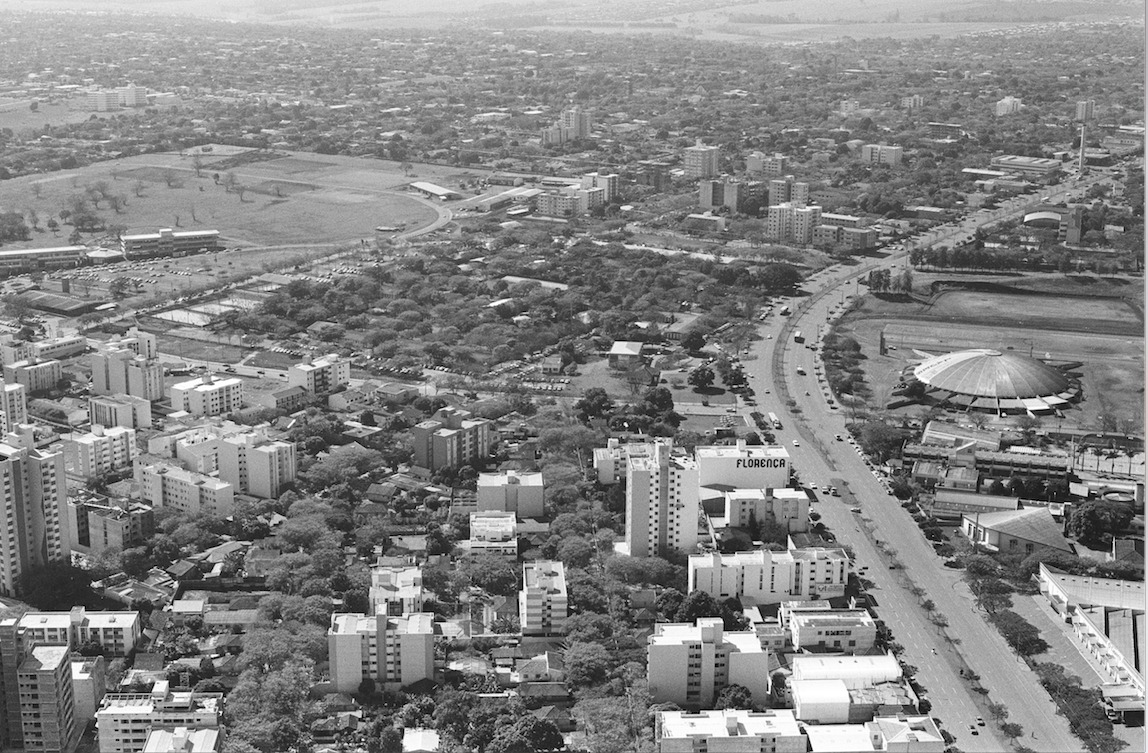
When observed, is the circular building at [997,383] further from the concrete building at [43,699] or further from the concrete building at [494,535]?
the concrete building at [43,699]

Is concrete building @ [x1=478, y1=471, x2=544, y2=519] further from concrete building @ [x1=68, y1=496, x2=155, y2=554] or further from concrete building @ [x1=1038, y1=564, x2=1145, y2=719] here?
concrete building @ [x1=1038, y1=564, x2=1145, y2=719]

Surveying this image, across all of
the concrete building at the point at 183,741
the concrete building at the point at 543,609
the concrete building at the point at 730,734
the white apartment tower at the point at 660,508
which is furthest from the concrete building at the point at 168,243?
the concrete building at the point at 730,734

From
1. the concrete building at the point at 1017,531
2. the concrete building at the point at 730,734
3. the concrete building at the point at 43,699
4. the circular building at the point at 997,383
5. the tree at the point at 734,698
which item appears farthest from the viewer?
the circular building at the point at 997,383

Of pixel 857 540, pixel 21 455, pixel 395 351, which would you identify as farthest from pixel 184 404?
pixel 857 540

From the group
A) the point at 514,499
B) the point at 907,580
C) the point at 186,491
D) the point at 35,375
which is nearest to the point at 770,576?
the point at 907,580

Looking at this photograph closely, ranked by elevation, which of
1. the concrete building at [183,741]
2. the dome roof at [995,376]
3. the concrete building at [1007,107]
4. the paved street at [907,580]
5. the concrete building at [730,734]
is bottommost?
the paved street at [907,580]

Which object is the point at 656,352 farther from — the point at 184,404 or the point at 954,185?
the point at 954,185
